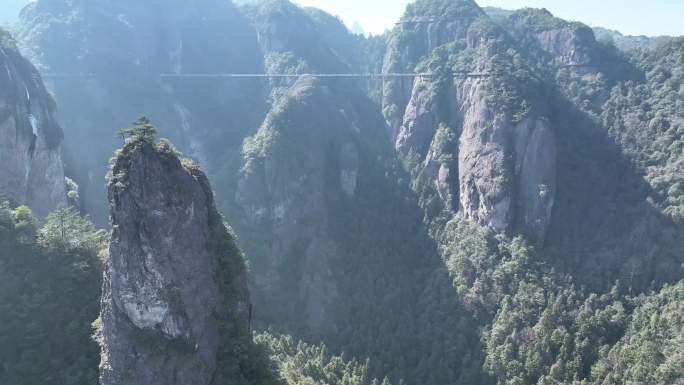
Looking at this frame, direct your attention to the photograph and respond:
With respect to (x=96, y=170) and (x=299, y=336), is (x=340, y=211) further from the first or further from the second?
(x=96, y=170)

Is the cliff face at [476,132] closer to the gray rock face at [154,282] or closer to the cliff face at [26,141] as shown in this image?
the gray rock face at [154,282]

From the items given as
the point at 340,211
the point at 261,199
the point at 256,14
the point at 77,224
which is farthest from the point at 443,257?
the point at 256,14

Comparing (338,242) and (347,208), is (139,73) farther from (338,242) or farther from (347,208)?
(338,242)

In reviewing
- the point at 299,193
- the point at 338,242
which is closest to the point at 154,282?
the point at 338,242

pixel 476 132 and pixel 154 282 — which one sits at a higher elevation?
pixel 476 132

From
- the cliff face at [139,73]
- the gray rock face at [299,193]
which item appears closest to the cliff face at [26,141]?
the cliff face at [139,73]
